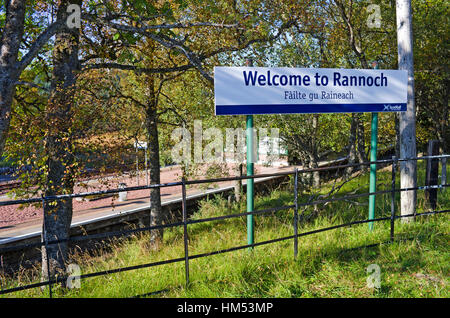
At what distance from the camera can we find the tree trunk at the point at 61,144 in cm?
625

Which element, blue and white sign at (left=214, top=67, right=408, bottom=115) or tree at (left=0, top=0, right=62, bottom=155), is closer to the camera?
blue and white sign at (left=214, top=67, right=408, bottom=115)

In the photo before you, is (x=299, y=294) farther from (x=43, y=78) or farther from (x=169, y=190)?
(x=169, y=190)

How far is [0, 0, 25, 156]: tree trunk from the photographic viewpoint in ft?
18.5

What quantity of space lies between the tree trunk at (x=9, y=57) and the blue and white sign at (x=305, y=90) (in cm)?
330

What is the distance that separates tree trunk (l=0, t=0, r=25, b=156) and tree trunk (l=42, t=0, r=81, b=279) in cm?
61

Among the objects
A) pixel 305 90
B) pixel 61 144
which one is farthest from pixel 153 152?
pixel 305 90

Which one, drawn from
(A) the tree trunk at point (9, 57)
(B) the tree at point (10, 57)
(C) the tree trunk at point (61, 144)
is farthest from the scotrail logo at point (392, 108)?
(A) the tree trunk at point (9, 57)

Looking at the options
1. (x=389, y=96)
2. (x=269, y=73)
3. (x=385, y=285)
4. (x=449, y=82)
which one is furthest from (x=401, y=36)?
(x=449, y=82)

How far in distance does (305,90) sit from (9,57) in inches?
181

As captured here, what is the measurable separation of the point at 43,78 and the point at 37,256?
8.29 metres

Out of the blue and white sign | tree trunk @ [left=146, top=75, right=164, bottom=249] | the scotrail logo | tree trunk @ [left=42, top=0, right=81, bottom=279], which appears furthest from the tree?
tree trunk @ [left=146, top=75, right=164, bottom=249]

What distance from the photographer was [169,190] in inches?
1005

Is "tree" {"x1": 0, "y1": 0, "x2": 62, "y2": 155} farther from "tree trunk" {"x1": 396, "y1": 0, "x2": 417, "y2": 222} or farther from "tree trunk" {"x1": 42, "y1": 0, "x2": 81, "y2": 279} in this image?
"tree trunk" {"x1": 396, "y1": 0, "x2": 417, "y2": 222}

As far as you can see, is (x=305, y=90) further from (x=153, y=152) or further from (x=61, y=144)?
(x=153, y=152)
